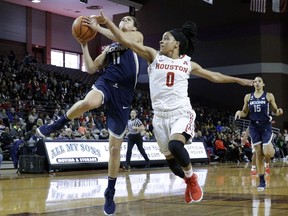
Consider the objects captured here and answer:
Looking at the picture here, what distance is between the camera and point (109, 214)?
484 cm

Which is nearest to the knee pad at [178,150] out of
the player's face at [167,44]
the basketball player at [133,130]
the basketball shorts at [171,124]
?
the basketball shorts at [171,124]

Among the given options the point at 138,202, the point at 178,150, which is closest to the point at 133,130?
the point at 138,202

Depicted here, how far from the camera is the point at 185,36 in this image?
5184mm

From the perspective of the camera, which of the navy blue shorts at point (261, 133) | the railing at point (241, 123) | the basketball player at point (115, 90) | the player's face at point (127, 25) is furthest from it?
the railing at point (241, 123)

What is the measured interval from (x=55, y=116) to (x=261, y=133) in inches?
403

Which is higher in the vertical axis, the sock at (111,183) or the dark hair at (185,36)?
the dark hair at (185,36)

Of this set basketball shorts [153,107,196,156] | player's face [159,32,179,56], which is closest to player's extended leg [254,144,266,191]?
basketball shorts [153,107,196,156]

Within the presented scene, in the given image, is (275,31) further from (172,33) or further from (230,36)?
(172,33)

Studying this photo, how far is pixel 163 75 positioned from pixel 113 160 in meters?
1.12

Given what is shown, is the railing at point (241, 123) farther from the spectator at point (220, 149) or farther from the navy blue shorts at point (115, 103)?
the navy blue shorts at point (115, 103)

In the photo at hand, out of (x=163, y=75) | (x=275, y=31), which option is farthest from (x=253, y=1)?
(x=163, y=75)

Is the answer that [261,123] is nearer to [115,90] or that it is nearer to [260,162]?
[260,162]

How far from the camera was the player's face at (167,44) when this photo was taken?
5016mm

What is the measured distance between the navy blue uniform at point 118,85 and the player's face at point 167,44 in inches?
16.9
